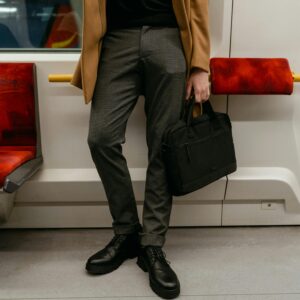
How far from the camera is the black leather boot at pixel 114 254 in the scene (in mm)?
1559

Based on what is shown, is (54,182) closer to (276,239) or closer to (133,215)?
(133,215)

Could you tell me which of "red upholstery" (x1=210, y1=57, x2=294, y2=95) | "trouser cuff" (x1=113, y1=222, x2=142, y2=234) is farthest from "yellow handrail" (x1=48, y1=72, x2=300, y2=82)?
"trouser cuff" (x1=113, y1=222, x2=142, y2=234)

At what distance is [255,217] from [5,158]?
123 centimetres

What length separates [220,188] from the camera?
6.16 ft

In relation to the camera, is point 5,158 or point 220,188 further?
point 220,188

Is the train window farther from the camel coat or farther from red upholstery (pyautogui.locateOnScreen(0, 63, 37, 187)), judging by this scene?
the camel coat

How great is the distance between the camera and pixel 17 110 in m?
1.78

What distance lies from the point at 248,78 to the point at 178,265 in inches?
33.5

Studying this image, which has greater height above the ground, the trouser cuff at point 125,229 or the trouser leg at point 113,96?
the trouser leg at point 113,96

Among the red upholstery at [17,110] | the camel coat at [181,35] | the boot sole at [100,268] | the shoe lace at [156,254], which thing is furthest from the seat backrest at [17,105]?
the shoe lace at [156,254]

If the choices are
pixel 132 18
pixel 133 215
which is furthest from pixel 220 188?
pixel 132 18

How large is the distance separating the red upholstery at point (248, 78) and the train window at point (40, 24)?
0.67m

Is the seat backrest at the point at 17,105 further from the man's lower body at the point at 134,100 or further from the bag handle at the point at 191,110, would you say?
the bag handle at the point at 191,110

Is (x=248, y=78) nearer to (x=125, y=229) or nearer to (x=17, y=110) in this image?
(x=125, y=229)
